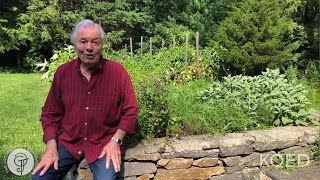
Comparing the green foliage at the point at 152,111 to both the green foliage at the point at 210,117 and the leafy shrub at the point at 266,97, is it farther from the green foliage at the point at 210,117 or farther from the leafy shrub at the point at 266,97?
the leafy shrub at the point at 266,97

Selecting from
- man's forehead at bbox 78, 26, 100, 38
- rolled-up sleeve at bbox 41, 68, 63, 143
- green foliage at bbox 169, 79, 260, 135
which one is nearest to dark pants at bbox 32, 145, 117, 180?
rolled-up sleeve at bbox 41, 68, 63, 143

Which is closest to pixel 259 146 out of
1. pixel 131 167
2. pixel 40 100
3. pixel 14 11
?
pixel 131 167

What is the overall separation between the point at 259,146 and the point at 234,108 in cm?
48

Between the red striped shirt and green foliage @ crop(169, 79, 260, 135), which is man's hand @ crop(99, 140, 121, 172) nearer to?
the red striped shirt

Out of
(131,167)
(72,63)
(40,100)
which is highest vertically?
(72,63)

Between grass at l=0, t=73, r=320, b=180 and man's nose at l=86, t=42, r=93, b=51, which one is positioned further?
grass at l=0, t=73, r=320, b=180

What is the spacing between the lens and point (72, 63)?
8.48 feet

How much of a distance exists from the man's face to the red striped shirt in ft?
0.30

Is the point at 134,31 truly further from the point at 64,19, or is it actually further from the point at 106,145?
the point at 106,145

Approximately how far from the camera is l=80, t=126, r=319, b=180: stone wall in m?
2.90

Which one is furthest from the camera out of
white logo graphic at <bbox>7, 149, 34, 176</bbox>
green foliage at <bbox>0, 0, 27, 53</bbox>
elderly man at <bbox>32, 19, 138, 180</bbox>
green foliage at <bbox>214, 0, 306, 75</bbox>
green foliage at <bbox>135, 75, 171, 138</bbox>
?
green foliage at <bbox>0, 0, 27, 53</bbox>

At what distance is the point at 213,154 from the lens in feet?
10.0

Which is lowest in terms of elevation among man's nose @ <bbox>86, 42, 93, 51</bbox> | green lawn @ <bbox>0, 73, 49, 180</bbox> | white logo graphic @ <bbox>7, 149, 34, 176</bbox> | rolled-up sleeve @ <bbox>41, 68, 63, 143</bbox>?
green lawn @ <bbox>0, 73, 49, 180</bbox>

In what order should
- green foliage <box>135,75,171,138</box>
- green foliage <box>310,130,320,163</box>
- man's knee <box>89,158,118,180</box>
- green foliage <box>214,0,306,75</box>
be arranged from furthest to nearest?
green foliage <box>214,0,306,75</box> < green foliage <box>310,130,320,163</box> < green foliage <box>135,75,171,138</box> < man's knee <box>89,158,118,180</box>
